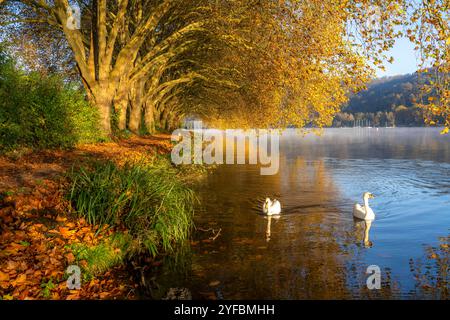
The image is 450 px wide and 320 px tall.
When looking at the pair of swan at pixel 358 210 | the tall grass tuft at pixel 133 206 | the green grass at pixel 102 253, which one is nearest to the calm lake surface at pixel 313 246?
the pair of swan at pixel 358 210

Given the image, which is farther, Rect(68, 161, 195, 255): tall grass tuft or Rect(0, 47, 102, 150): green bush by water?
Rect(0, 47, 102, 150): green bush by water

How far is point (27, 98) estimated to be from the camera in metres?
14.4

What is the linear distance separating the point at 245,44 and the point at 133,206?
1226cm

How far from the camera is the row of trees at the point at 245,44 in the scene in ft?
38.5

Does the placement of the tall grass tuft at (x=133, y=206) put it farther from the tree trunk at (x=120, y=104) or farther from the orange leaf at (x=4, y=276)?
the tree trunk at (x=120, y=104)

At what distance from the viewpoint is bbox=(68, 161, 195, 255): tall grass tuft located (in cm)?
907

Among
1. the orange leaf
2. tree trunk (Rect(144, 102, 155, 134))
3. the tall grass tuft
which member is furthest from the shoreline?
tree trunk (Rect(144, 102, 155, 134))

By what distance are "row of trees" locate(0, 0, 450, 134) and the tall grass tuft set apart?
7.39m

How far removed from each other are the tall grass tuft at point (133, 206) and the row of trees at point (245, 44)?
24.2ft

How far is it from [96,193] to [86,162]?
3.91m

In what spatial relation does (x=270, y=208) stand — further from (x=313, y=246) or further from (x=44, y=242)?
(x=44, y=242)

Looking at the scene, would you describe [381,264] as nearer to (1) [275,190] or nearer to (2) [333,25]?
(2) [333,25]

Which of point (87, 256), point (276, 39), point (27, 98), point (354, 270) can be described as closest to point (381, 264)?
point (354, 270)

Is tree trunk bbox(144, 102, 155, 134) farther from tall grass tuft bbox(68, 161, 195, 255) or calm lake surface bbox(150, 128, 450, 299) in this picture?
tall grass tuft bbox(68, 161, 195, 255)
